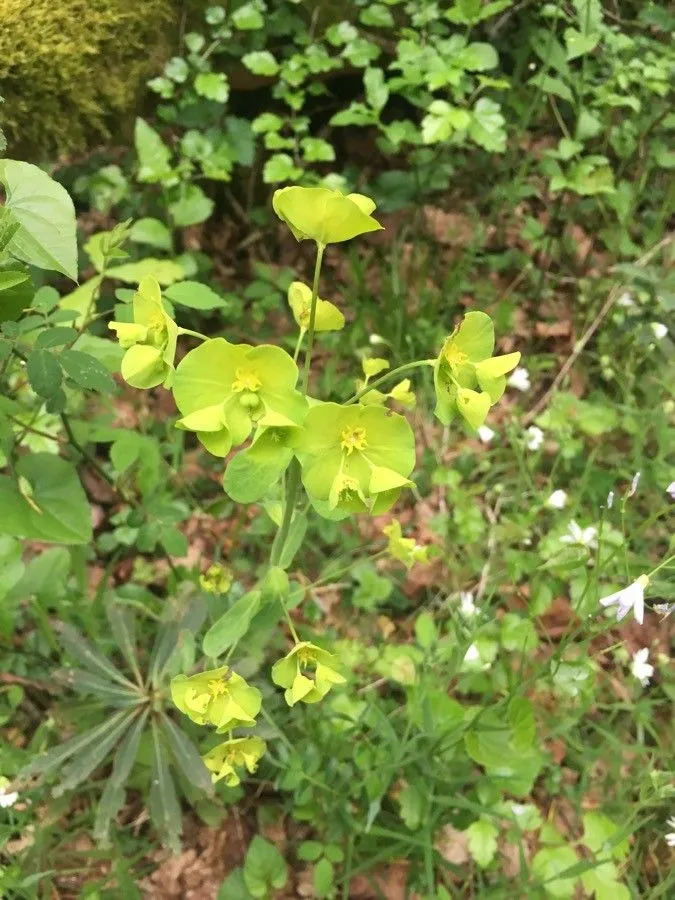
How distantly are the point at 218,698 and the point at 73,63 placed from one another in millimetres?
1346

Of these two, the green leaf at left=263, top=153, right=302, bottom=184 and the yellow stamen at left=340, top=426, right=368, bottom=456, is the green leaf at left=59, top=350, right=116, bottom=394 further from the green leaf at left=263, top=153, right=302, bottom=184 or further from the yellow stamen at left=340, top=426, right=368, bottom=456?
the green leaf at left=263, top=153, right=302, bottom=184

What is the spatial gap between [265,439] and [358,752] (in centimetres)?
89

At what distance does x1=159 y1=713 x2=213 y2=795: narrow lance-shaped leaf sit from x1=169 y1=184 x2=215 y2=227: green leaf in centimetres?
125

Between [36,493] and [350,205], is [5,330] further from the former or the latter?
[350,205]

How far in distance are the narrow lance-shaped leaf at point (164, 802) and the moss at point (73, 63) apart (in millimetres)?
1283

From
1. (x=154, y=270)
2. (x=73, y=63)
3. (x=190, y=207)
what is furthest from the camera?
(x=190, y=207)

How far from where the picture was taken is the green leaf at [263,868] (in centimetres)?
138

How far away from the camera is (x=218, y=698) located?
92cm

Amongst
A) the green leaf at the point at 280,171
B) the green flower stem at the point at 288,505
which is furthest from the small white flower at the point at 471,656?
the green leaf at the point at 280,171

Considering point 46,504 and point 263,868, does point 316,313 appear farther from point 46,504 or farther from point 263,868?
point 263,868

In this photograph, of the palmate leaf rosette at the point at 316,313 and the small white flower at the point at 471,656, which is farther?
the small white flower at the point at 471,656

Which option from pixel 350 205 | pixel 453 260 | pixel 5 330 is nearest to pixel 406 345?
pixel 453 260

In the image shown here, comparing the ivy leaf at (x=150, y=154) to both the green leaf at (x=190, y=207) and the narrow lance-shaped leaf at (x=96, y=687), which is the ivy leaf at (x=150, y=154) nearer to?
the green leaf at (x=190, y=207)

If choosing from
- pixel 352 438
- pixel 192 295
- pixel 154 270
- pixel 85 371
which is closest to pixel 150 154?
pixel 154 270
